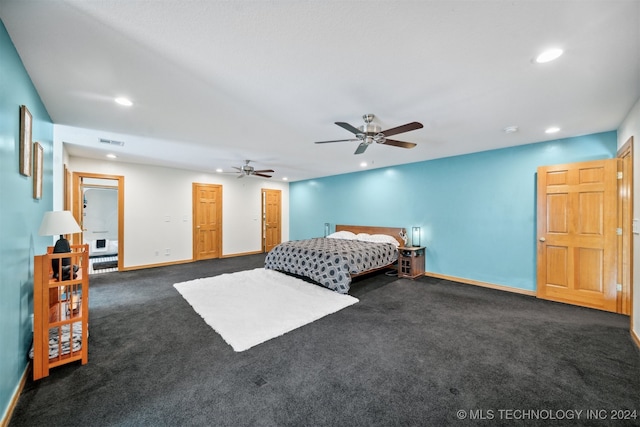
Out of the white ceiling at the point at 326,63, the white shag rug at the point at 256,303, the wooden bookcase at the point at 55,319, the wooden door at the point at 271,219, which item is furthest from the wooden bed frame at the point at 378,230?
the wooden bookcase at the point at 55,319

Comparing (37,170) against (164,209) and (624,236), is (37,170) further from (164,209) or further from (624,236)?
(624,236)

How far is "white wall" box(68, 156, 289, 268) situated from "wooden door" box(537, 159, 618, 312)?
7.05m

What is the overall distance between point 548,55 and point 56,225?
4.30 meters

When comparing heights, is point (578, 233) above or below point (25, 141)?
below

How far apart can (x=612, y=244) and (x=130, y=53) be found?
5.69 m

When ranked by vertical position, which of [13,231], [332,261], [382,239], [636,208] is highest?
[636,208]

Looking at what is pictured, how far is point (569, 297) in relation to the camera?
3.62 metres

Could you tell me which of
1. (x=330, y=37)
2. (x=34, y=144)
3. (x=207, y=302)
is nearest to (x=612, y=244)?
(x=330, y=37)

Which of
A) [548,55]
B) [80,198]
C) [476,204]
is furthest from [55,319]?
[476,204]

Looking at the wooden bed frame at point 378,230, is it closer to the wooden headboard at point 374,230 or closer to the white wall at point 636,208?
the wooden headboard at point 374,230

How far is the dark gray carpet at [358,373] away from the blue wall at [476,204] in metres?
1.16

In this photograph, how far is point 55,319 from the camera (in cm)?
215

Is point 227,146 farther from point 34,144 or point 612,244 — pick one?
point 612,244

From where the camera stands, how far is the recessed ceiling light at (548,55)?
177 centimetres
